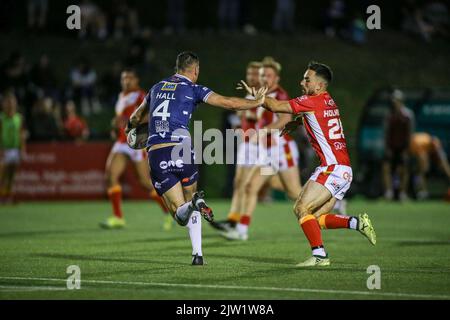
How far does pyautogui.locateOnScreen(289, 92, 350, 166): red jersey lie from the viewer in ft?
37.2

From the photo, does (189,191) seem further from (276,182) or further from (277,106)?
(276,182)

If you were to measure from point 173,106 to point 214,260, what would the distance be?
195cm

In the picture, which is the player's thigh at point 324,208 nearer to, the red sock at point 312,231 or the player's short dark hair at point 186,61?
the red sock at point 312,231

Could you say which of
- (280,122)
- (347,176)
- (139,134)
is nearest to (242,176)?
(280,122)

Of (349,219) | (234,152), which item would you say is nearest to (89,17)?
(234,152)

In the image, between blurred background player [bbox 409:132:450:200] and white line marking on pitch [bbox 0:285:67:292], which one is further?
blurred background player [bbox 409:132:450:200]

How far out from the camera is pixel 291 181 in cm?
1524

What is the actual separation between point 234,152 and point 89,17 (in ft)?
37.9

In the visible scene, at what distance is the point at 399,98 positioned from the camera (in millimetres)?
24953

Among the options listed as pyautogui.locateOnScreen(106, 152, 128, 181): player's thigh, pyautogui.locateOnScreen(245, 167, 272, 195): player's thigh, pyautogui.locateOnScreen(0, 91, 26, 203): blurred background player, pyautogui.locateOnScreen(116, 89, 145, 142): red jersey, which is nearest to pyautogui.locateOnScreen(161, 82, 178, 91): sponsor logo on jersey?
pyautogui.locateOnScreen(245, 167, 272, 195): player's thigh

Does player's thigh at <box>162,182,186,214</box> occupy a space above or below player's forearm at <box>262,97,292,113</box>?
below

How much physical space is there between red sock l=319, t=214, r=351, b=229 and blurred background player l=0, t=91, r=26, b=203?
43.5 feet

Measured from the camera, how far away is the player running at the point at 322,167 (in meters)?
11.3

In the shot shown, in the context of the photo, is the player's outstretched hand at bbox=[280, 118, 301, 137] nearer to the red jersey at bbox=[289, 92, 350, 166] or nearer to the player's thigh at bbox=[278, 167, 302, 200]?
the red jersey at bbox=[289, 92, 350, 166]
